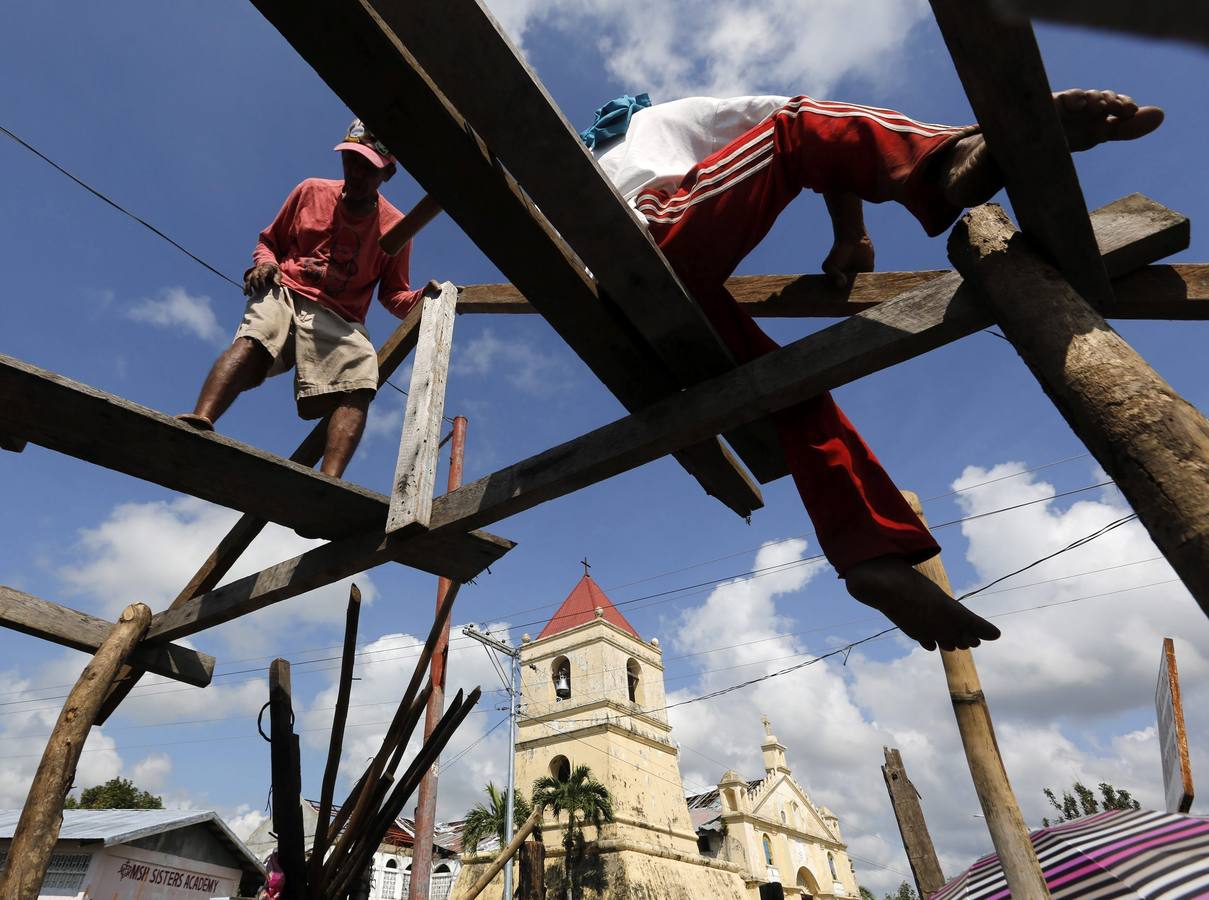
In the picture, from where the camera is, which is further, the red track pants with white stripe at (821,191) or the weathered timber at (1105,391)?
the red track pants with white stripe at (821,191)

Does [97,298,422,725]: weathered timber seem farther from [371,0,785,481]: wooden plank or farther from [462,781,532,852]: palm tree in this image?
[462,781,532,852]: palm tree

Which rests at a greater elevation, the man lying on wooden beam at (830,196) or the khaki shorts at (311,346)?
the khaki shorts at (311,346)

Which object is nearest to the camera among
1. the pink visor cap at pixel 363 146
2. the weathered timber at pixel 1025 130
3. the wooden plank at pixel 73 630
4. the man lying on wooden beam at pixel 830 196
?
the weathered timber at pixel 1025 130

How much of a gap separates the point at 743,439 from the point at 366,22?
1.70 meters

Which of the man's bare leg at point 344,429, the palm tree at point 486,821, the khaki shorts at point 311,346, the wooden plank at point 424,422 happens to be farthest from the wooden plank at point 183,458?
the palm tree at point 486,821

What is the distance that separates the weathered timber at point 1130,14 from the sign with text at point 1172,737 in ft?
14.8

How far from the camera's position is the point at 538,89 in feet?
5.11

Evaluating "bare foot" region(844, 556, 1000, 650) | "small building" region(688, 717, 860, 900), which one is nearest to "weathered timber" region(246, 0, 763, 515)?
"bare foot" region(844, 556, 1000, 650)

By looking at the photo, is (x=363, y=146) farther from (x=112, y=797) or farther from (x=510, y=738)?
(x=112, y=797)

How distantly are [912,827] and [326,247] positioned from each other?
6403 millimetres

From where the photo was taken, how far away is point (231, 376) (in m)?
2.69

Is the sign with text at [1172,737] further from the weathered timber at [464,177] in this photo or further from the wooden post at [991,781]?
the weathered timber at [464,177]

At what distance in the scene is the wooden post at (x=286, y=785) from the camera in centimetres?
280

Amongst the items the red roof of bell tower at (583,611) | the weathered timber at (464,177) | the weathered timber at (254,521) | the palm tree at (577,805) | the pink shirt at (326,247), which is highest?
the red roof of bell tower at (583,611)
